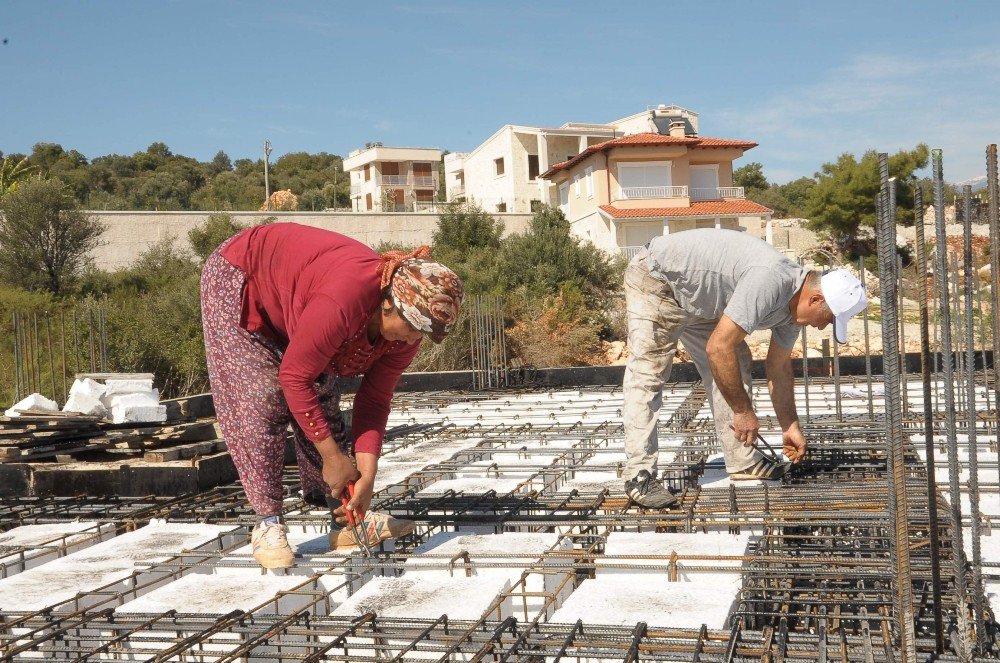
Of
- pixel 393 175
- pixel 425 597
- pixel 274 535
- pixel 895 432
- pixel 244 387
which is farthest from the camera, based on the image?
pixel 393 175

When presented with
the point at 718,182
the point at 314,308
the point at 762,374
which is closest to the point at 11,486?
the point at 314,308

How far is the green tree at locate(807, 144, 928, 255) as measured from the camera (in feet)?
89.6

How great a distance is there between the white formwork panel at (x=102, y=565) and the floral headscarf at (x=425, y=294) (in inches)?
41.8

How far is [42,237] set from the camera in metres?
19.1

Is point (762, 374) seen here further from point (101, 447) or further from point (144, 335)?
point (144, 335)

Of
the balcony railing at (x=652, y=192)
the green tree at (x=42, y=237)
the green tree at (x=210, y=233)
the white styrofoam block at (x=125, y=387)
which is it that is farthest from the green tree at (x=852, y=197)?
the white styrofoam block at (x=125, y=387)

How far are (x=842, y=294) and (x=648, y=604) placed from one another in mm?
1288

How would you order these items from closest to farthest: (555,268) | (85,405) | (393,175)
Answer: (85,405), (555,268), (393,175)

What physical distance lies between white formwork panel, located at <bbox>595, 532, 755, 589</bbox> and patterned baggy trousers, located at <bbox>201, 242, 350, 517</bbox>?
1040mm

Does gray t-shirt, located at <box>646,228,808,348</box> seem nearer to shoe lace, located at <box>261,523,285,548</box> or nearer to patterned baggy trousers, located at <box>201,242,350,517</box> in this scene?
patterned baggy trousers, located at <box>201,242,350,517</box>

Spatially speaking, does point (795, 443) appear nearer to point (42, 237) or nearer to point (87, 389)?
point (87, 389)

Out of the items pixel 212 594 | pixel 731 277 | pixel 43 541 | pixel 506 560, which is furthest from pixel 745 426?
pixel 43 541

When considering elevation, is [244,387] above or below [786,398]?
above

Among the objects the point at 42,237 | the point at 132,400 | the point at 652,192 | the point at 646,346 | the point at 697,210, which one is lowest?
the point at 132,400
